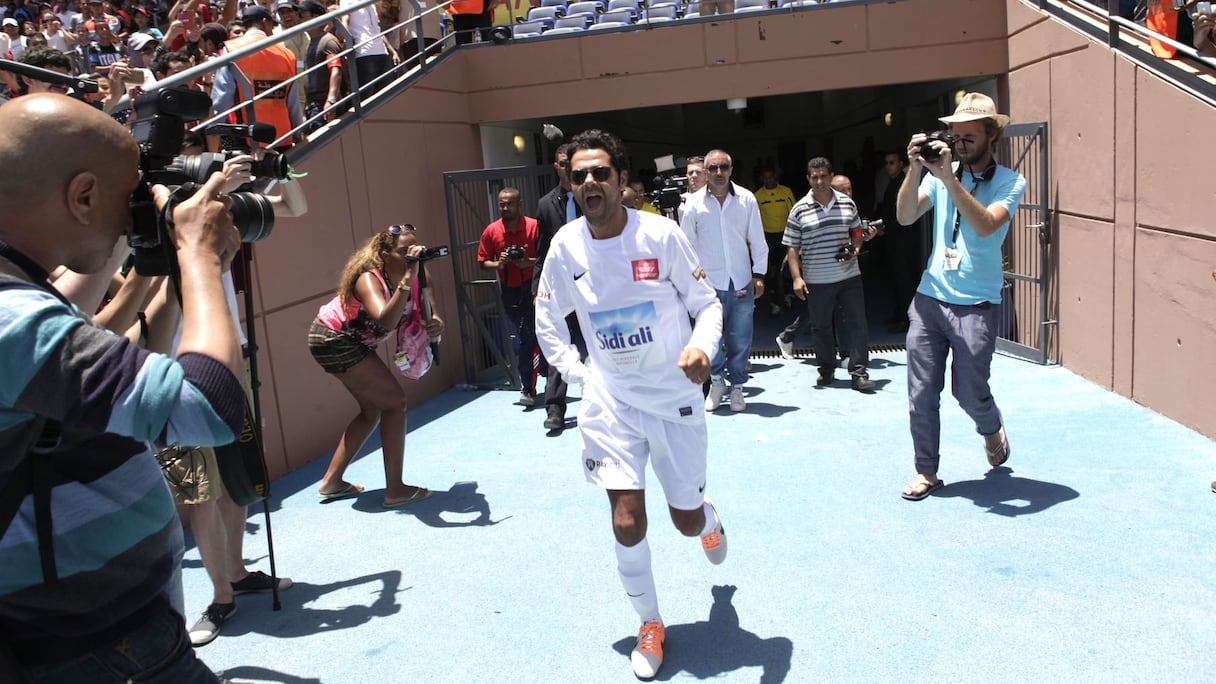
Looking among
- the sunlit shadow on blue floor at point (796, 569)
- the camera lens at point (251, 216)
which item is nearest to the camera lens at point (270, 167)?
the camera lens at point (251, 216)

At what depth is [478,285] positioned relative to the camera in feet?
32.6

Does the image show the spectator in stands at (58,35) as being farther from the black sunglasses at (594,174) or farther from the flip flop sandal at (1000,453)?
the flip flop sandal at (1000,453)

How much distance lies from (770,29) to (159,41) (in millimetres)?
7809

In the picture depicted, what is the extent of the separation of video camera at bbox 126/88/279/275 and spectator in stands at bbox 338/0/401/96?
6.85 meters

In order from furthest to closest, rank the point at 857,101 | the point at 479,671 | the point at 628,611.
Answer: the point at 857,101, the point at 628,611, the point at 479,671

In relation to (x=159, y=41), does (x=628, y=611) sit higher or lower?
lower

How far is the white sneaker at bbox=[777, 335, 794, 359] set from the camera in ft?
31.3

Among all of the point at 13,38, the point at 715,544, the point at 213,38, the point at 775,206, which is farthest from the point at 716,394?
the point at 13,38

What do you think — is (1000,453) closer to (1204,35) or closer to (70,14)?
(1204,35)

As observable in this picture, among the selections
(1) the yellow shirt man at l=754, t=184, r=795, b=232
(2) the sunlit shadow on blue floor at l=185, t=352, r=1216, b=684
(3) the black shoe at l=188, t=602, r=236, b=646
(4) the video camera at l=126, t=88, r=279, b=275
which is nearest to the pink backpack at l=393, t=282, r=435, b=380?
(2) the sunlit shadow on blue floor at l=185, t=352, r=1216, b=684

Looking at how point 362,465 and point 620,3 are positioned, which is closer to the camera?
point 362,465

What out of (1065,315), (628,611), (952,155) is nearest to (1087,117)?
(1065,315)

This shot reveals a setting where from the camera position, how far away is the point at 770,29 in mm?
10195

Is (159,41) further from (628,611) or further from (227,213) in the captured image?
(227,213)
